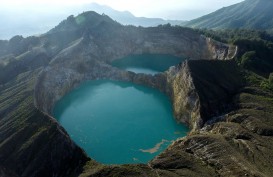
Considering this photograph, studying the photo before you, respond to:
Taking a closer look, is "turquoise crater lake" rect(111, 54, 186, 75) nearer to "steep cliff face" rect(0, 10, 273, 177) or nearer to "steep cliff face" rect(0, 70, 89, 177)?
"steep cliff face" rect(0, 10, 273, 177)

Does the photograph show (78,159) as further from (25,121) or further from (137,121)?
(137,121)

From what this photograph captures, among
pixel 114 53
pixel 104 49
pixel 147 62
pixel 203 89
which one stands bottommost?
pixel 203 89

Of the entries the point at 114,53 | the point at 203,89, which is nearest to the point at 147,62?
the point at 114,53

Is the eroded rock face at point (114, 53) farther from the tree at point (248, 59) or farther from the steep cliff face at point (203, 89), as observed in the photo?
the tree at point (248, 59)

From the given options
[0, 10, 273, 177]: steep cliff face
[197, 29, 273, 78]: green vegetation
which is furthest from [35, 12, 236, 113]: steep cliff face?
[197, 29, 273, 78]: green vegetation

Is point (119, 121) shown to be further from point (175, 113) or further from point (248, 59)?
point (248, 59)

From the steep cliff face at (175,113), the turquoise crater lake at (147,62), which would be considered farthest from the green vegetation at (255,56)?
the turquoise crater lake at (147,62)

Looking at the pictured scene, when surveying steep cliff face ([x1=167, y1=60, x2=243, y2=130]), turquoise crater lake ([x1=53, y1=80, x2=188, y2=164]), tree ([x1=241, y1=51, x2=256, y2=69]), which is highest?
tree ([x1=241, y1=51, x2=256, y2=69])
